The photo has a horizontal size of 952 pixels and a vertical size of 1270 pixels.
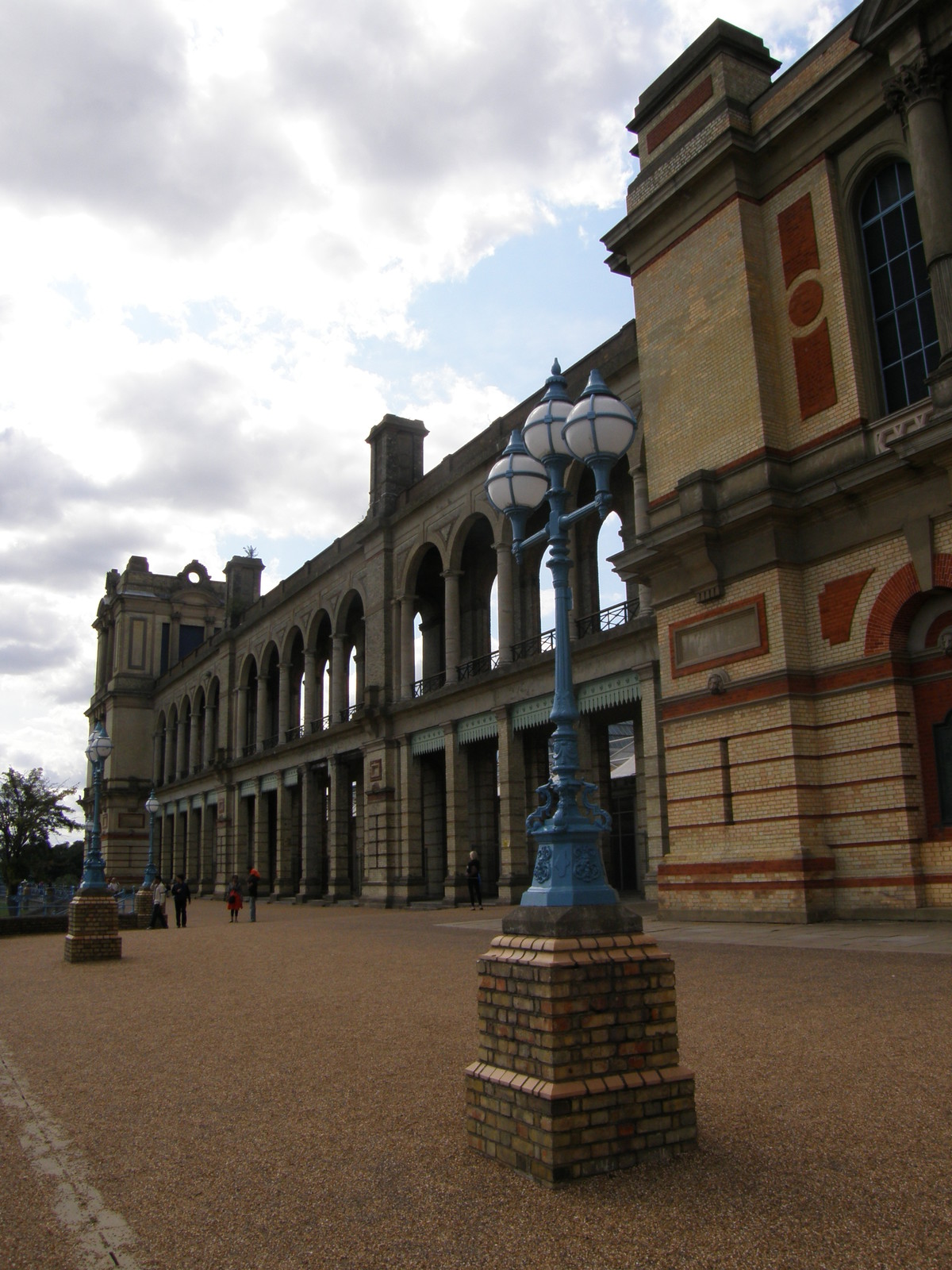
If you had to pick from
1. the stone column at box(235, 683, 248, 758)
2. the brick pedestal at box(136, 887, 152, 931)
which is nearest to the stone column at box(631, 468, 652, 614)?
the brick pedestal at box(136, 887, 152, 931)

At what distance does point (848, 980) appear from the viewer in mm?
9578

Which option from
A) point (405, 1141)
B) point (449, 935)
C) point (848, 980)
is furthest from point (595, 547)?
point (405, 1141)

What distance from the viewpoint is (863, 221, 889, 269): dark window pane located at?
16.2 metres

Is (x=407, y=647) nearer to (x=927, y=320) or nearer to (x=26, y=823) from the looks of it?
(x=927, y=320)

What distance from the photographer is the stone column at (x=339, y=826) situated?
37094 millimetres

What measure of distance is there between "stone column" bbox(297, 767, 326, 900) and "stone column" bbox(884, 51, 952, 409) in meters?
29.8

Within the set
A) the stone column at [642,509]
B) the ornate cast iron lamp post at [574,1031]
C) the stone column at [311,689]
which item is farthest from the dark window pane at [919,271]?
the stone column at [311,689]

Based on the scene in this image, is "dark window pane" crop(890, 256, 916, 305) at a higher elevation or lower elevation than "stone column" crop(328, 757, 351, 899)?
higher

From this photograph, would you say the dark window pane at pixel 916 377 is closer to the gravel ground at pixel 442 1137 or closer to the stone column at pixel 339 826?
the gravel ground at pixel 442 1137

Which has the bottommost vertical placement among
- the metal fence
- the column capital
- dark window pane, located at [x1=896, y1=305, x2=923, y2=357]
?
the metal fence

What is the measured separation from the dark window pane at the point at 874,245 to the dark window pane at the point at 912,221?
17.8 inches

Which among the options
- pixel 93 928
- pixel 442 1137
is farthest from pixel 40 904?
pixel 442 1137

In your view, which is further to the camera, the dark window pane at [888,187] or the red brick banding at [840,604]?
the dark window pane at [888,187]

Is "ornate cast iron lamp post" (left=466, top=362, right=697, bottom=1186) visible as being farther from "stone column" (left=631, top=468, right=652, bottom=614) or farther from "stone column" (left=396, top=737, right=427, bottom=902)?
"stone column" (left=396, top=737, right=427, bottom=902)
